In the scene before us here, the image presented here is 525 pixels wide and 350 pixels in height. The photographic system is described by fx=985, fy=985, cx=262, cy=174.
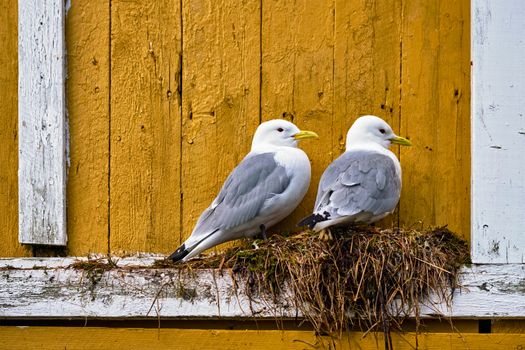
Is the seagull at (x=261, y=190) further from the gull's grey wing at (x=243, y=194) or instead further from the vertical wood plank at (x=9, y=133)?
the vertical wood plank at (x=9, y=133)

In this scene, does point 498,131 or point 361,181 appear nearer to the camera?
point 498,131

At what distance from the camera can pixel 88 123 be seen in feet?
14.4

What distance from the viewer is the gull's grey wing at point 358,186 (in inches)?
162

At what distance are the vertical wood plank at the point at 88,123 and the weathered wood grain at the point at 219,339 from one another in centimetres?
43

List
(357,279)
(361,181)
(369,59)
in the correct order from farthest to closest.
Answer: (369,59), (361,181), (357,279)

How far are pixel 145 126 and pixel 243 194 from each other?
1.80 feet

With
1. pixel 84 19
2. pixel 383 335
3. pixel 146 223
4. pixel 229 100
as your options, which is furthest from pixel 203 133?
pixel 383 335

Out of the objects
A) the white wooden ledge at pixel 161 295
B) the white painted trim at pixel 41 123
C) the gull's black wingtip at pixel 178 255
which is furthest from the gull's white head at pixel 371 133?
the white painted trim at pixel 41 123

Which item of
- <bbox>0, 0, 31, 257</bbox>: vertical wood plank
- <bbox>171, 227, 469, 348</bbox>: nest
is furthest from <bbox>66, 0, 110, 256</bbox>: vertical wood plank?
<bbox>171, 227, 469, 348</bbox>: nest

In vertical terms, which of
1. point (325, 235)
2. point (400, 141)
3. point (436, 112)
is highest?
point (436, 112)

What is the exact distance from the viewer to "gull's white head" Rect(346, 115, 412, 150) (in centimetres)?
428

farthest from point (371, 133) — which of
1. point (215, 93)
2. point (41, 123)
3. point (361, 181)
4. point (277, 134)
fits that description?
point (41, 123)

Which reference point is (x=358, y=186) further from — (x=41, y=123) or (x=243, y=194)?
(x=41, y=123)

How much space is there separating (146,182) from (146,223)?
18 cm
